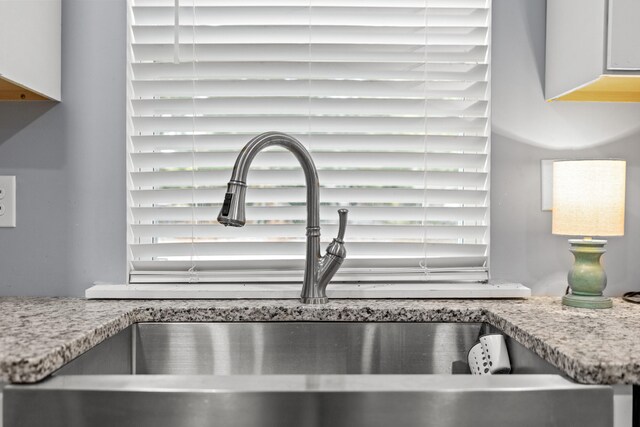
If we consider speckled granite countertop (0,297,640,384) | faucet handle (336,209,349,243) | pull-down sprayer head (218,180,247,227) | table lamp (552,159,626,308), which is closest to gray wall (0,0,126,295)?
speckled granite countertop (0,297,640,384)

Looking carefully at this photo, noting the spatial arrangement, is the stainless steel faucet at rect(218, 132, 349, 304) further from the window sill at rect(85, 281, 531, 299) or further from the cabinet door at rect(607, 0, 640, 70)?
the cabinet door at rect(607, 0, 640, 70)

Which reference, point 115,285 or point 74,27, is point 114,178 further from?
point 74,27

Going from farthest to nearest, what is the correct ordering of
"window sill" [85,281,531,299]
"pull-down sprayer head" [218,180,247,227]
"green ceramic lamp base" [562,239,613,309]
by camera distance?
"window sill" [85,281,531,299] → "green ceramic lamp base" [562,239,613,309] → "pull-down sprayer head" [218,180,247,227]

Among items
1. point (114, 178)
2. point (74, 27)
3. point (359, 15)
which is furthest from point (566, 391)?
point (74, 27)

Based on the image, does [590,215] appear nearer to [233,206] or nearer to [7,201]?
[233,206]

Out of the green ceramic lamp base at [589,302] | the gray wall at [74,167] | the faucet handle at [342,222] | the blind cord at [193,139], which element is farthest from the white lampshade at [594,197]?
the gray wall at [74,167]

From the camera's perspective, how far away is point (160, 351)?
48.1 inches

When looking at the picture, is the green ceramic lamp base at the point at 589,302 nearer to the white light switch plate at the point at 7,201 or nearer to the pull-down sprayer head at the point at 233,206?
the pull-down sprayer head at the point at 233,206

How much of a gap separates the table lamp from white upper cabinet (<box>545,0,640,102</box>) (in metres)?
0.19

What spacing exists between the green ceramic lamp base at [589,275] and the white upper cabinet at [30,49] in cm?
126

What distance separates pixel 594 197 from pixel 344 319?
0.62 meters

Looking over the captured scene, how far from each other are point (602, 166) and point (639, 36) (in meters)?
0.28

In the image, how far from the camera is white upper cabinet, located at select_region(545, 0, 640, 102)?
1144mm

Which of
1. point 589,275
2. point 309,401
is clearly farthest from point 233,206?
point 589,275
